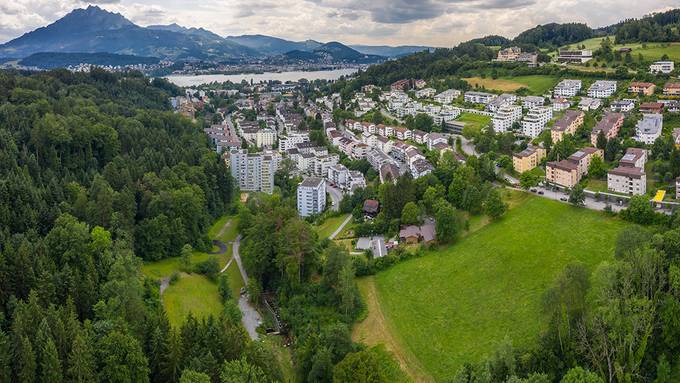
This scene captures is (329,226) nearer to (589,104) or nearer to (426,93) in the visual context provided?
(589,104)

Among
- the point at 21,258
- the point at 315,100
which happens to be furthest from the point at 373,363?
the point at 315,100

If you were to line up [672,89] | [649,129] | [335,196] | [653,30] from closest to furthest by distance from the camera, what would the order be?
[649,129], [335,196], [672,89], [653,30]

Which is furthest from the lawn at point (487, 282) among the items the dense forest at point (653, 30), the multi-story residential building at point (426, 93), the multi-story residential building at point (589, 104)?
the dense forest at point (653, 30)

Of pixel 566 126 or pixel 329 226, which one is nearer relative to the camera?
pixel 329 226

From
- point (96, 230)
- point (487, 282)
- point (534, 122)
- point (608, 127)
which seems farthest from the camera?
point (534, 122)

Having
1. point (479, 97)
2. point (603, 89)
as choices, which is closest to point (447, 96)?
point (479, 97)

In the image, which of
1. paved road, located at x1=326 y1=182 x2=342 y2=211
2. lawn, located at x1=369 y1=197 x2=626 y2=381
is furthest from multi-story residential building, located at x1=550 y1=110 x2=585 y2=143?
paved road, located at x1=326 y1=182 x2=342 y2=211

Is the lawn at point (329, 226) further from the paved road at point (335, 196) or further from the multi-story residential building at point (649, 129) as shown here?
the multi-story residential building at point (649, 129)

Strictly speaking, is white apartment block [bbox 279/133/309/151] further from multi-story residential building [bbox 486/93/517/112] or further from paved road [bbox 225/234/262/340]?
paved road [bbox 225/234/262/340]
